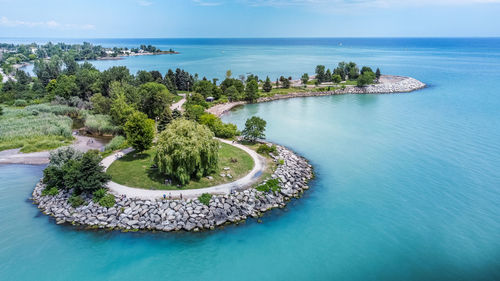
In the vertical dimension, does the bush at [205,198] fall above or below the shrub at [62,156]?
below

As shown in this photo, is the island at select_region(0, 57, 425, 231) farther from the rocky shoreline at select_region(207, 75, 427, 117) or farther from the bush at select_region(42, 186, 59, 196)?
the rocky shoreline at select_region(207, 75, 427, 117)

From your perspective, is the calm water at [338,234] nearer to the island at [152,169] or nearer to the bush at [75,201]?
the island at [152,169]

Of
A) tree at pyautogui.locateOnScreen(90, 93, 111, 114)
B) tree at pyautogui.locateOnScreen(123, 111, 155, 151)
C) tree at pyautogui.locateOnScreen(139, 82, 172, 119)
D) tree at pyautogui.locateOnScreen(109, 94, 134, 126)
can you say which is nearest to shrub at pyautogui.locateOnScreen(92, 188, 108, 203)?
tree at pyautogui.locateOnScreen(123, 111, 155, 151)

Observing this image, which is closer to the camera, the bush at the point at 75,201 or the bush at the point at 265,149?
the bush at the point at 75,201

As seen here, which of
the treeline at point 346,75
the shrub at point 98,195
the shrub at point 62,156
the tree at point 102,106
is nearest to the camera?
the shrub at point 98,195

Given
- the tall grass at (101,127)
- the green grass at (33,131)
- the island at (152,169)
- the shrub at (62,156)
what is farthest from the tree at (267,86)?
the shrub at (62,156)

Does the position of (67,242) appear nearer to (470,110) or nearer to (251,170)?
(251,170)

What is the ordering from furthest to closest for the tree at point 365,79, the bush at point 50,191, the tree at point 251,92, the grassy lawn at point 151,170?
the tree at point 365,79 → the tree at point 251,92 → the grassy lawn at point 151,170 → the bush at point 50,191
